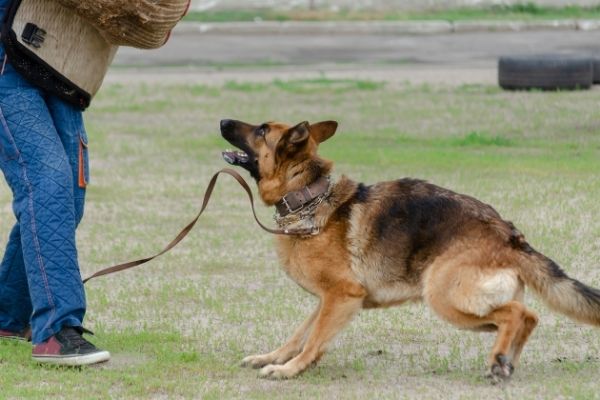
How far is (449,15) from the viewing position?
81.3ft

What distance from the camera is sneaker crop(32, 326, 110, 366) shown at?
5.79m

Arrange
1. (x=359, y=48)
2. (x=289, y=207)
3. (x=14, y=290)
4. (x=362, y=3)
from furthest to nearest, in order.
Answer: (x=362, y=3)
(x=359, y=48)
(x=14, y=290)
(x=289, y=207)

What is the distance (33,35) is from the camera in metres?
5.74

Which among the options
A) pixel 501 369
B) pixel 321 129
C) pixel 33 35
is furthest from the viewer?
pixel 321 129

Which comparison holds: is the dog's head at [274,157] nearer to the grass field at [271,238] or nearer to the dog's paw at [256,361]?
the dog's paw at [256,361]

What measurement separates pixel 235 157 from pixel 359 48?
50.6ft

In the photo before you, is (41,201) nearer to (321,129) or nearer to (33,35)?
(33,35)

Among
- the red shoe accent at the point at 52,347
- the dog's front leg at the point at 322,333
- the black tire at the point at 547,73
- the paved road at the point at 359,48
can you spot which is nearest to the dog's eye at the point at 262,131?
the dog's front leg at the point at 322,333

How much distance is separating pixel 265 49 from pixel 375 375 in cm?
1569

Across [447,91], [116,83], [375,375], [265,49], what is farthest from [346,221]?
[265,49]

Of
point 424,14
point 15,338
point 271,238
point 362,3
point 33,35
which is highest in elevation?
point 33,35

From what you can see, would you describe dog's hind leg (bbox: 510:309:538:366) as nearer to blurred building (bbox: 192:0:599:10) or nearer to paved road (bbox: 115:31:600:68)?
paved road (bbox: 115:31:600:68)

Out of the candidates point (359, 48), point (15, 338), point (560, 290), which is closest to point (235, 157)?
point (15, 338)

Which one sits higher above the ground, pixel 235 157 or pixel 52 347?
pixel 235 157
